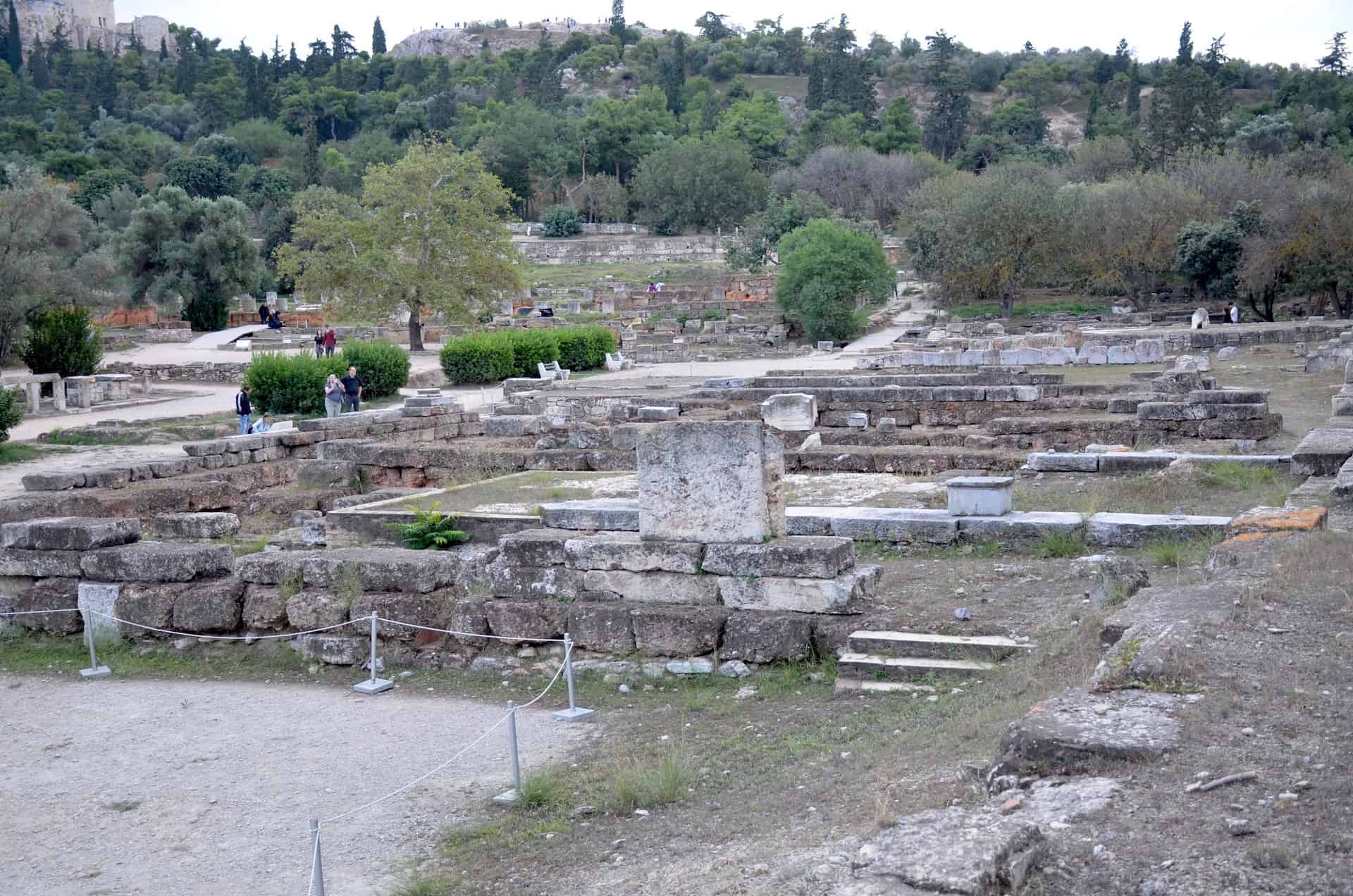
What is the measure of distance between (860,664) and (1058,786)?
113 inches

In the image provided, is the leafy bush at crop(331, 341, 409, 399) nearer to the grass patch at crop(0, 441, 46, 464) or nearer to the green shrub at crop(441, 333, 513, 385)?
the green shrub at crop(441, 333, 513, 385)

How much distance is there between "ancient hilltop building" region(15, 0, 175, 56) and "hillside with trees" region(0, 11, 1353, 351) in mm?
16763

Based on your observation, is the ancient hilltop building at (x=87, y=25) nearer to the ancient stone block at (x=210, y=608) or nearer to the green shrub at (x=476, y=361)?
the green shrub at (x=476, y=361)

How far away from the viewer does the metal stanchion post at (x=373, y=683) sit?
8.14m

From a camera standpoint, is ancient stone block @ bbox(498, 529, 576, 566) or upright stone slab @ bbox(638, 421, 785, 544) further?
ancient stone block @ bbox(498, 529, 576, 566)

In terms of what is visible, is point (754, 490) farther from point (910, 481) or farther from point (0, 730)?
point (910, 481)

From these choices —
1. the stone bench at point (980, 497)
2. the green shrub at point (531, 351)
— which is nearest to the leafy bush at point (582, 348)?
the green shrub at point (531, 351)

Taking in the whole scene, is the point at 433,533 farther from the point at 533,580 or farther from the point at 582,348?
the point at 582,348

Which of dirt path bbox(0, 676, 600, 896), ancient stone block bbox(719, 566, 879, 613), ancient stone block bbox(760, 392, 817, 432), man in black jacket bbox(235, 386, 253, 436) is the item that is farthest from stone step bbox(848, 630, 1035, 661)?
man in black jacket bbox(235, 386, 253, 436)

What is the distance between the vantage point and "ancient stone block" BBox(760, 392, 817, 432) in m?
9.44

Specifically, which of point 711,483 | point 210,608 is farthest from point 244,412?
point 711,483

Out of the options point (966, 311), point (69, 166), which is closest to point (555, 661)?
point (966, 311)

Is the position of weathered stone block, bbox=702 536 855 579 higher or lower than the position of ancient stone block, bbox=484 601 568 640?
higher

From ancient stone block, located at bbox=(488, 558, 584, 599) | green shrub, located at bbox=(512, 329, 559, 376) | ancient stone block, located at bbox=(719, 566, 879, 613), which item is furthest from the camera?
green shrub, located at bbox=(512, 329, 559, 376)
